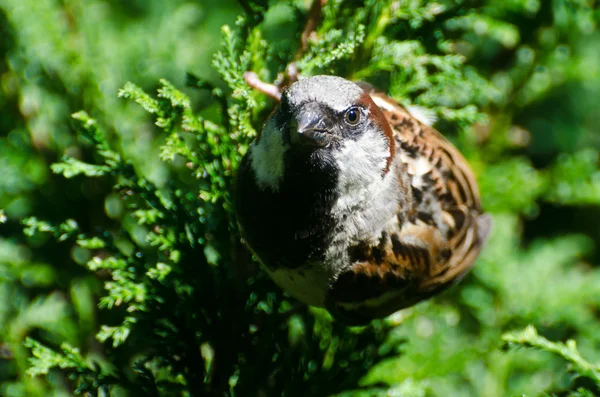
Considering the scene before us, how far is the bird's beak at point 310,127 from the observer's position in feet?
4.61

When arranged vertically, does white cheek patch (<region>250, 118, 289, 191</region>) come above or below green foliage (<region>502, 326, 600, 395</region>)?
above

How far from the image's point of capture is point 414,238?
5.52 feet

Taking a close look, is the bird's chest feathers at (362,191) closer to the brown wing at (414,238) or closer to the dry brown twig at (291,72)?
the brown wing at (414,238)

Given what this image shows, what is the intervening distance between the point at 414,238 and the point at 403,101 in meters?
0.41

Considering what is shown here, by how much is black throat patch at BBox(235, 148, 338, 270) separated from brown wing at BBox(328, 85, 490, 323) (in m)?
0.11

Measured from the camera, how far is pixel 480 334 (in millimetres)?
2252

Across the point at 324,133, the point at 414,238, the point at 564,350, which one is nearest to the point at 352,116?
the point at 324,133

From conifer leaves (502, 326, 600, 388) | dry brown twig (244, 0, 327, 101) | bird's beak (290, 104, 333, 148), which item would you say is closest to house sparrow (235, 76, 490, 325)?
bird's beak (290, 104, 333, 148)

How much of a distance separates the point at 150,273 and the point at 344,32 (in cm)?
95

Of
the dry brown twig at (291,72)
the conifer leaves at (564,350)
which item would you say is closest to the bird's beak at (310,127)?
the dry brown twig at (291,72)

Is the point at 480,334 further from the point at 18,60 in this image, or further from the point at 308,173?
the point at 18,60

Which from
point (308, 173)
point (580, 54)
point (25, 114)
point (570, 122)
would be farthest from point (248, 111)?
point (570, 122)

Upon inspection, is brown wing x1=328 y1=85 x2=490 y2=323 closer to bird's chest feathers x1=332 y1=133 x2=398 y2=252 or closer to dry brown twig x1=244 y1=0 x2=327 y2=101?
bird's chest feathers x1=332 y1=133 x2=398 y2=252

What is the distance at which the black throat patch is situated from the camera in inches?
60.4
